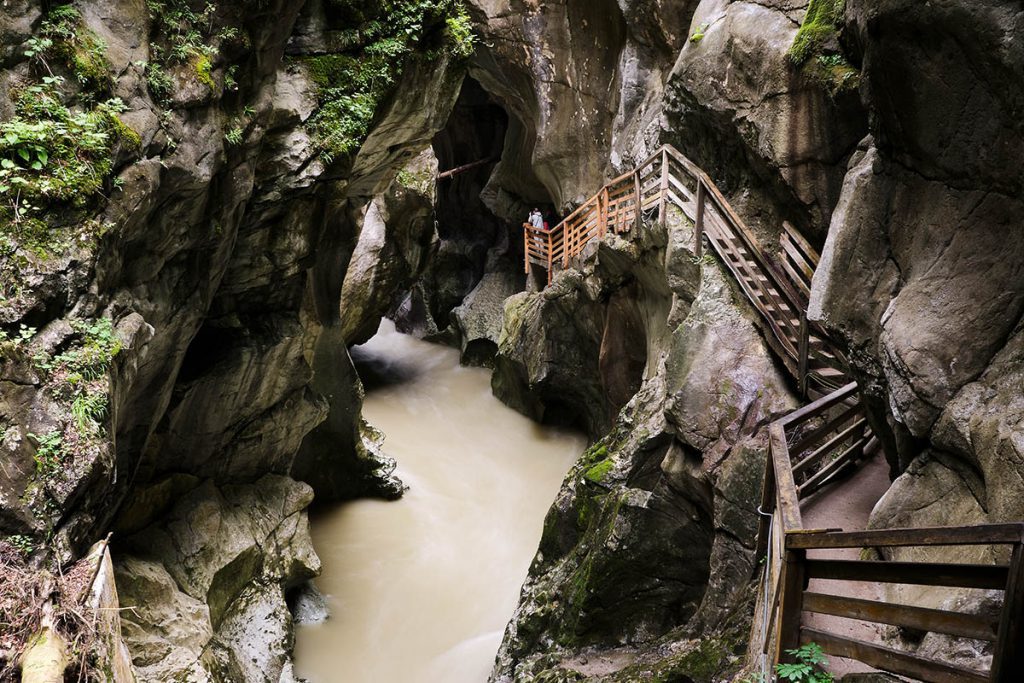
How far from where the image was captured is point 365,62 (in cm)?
1008

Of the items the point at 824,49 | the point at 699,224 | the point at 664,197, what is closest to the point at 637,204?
the point at 664,197

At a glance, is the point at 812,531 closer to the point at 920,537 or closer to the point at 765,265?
the point at 920,537

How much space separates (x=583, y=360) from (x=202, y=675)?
12.2 metres

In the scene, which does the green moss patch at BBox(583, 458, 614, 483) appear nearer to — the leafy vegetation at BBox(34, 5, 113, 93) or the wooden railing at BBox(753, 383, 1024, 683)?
the wooden railing at BBox(753, 383, 1024, 683)

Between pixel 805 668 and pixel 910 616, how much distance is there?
75 centimetres

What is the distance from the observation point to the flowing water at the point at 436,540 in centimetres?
1274

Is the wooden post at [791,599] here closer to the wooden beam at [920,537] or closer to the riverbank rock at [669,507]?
the wooden beam at [920,537]

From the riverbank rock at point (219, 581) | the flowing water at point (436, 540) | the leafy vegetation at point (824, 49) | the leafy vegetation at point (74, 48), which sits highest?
the leafy vegetation at point (824, 49)

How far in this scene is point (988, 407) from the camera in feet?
15.6

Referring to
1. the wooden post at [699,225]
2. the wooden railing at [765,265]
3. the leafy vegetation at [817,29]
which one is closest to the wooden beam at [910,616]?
the wooden railing at [765,265]

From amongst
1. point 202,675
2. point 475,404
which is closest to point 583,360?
point 475,404

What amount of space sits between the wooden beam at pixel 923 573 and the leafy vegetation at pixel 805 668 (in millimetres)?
420

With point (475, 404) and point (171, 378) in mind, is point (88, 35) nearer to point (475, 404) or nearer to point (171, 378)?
point (171, 378)

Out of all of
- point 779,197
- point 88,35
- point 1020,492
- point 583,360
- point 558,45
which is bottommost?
point 583,360
